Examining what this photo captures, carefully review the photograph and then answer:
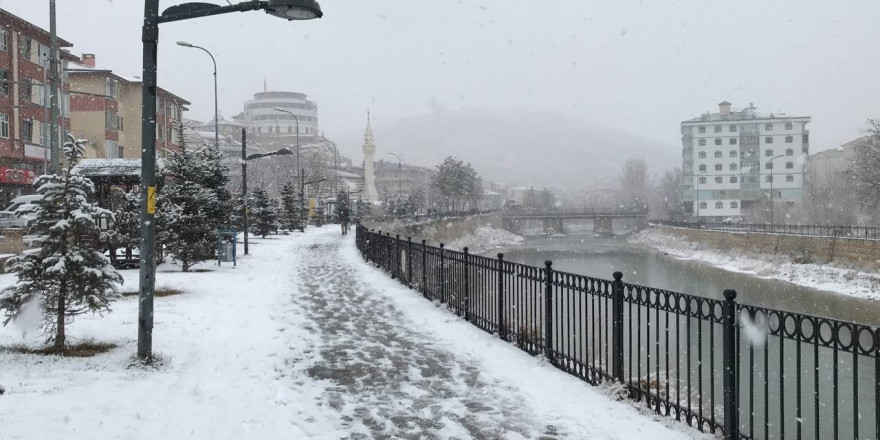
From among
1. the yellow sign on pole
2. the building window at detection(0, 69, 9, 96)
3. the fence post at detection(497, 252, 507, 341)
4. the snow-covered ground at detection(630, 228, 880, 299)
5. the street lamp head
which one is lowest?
the snow-covered ground at detection(630, 228, 880, 299)

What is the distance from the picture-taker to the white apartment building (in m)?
93.6

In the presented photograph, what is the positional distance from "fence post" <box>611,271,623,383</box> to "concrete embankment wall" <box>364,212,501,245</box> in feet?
114

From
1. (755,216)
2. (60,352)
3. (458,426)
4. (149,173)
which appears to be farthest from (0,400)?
(755,216)

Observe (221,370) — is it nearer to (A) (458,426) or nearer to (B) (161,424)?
(B) (161,424)

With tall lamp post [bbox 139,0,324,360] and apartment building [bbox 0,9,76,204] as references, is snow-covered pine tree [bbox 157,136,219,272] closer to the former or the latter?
tall lamp post [bbox 139,0,324,360]

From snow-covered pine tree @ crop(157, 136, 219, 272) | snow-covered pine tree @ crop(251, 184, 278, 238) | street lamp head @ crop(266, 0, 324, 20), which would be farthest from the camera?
snow-covered pine tree @ crop(251, 184, 278, 238)

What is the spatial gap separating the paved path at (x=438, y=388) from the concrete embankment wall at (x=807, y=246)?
35.3 metres

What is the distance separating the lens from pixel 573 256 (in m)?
59.3

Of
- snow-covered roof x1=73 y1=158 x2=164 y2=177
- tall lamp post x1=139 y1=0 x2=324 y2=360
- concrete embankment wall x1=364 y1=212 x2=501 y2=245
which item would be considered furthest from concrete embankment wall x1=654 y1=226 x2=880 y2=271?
tall lamp post x1=139 y1=0 x2=324 y2=360

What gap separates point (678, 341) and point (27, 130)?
46.3 m

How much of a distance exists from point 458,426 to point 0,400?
4.43 metres

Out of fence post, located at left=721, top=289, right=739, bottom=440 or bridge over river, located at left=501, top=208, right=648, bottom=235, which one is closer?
fence post, located at left=721, top=289, right=739, bottom=440

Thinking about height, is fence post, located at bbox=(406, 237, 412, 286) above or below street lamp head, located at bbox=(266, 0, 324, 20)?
below

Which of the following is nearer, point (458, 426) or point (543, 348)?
point (458, 426)
